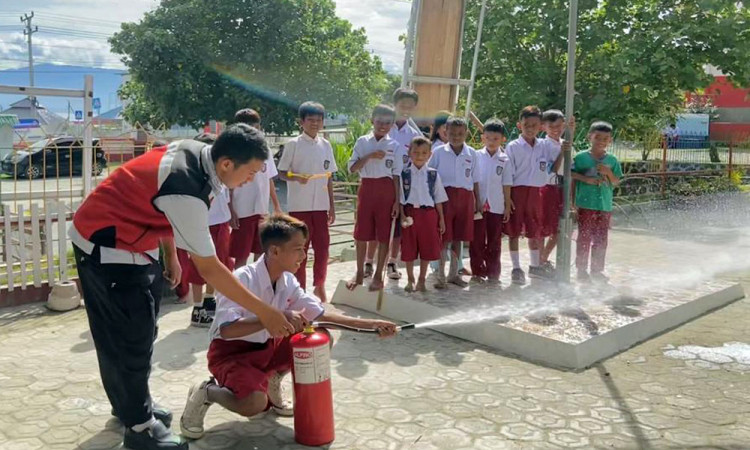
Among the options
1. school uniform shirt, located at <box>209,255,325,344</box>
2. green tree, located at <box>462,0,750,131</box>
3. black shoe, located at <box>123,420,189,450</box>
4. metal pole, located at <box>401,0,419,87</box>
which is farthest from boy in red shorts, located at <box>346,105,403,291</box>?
green tree, located at <box>462,0,750,131</box>

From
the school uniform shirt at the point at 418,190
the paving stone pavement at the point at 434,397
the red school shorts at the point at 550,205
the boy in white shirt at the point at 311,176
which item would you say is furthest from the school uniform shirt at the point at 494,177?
the paving stone pavement at the point at 434,397

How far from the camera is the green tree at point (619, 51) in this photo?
47.1 ft

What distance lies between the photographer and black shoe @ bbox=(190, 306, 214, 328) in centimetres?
590

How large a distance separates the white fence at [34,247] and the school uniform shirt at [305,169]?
2330 millimetres

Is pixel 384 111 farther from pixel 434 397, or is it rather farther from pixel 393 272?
pixel 434 397

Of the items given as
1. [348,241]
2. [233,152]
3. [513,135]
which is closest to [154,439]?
[233,152]

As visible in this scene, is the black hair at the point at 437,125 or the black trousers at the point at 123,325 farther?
the black hair at the point at 437,125

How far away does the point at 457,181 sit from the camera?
6.65 meters

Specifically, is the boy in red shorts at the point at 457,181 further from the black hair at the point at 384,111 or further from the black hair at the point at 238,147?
the black hair at the point at 238,147

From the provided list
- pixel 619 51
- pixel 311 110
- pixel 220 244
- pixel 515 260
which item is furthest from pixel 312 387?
pixel 619 51

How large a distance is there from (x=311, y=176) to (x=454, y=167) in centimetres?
144

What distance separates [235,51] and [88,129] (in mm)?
17556

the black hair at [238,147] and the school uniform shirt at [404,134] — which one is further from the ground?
the school uniform shirt at [404,134]

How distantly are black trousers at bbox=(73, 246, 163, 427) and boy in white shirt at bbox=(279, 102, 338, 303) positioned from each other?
8.65ft
